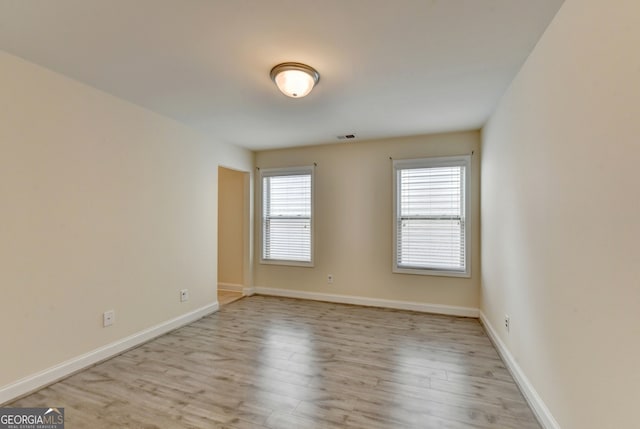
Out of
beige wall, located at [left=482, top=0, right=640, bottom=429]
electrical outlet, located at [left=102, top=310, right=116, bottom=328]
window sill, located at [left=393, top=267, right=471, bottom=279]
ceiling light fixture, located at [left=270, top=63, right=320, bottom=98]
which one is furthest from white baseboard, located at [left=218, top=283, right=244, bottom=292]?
beige wall, located at [left=482, top=0, right=640, bottom=429]

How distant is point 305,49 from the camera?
2.02 metres

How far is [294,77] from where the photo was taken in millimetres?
2234

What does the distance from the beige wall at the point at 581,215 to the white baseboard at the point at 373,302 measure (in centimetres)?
159

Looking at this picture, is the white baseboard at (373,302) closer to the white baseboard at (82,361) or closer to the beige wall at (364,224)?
the beige wall at (364,224)

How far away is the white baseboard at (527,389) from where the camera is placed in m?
1.76

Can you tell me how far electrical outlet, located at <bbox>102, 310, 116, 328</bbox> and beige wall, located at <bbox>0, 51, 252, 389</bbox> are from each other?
4 centimetres

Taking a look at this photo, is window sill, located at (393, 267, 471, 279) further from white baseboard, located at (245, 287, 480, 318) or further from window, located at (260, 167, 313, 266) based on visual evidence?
window, located at (260, 167, 313, 266)

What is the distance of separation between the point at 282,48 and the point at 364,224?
2905 mm

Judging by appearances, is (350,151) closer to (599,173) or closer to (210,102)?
(210,102)

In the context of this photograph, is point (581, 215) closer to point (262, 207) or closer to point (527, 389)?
point (527, 389)

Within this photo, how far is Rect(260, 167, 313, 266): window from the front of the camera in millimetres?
4770

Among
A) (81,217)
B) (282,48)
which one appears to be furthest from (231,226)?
(282,48)

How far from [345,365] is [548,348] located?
5.04 ft

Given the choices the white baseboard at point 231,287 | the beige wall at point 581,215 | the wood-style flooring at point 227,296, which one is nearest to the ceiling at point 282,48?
the beige wall at point 581,215
